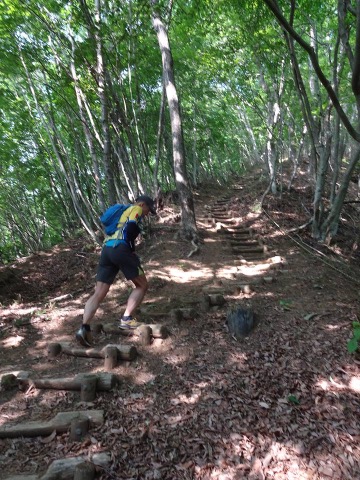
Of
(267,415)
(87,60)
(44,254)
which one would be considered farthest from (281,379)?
(44,254)

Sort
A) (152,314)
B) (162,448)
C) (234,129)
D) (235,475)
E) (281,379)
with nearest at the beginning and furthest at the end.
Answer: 1. (235,475)
2. (162,448)
3. (281,379)
4. (152,314)
5. (234,129)

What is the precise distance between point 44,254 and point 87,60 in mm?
8177

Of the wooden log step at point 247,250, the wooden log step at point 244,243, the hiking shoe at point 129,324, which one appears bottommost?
the wooden log step at point 247,250

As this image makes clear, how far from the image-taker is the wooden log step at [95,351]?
3.50m

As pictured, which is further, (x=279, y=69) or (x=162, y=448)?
(x=279, y=69)

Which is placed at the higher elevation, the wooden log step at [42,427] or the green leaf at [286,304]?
the wooden log step at [42,427]

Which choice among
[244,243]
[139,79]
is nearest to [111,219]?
[244,243]

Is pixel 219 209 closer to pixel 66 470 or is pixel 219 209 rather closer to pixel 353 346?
pixel 353 346

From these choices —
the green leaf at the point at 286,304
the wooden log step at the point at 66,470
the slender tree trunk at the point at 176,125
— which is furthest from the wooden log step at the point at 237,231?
the wooden log step at the point at 66,470

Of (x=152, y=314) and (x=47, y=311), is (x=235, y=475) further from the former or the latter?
(x=47, y=311)

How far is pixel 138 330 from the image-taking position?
158 inches

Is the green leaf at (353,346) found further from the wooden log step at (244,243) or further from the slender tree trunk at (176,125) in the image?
the wooden log step at (244,243)

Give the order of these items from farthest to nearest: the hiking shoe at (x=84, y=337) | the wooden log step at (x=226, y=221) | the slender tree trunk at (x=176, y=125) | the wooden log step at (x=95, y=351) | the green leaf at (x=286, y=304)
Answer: the wooden log step at (x=226, y=221) < the slender tree trunk at (x=176, y=125) < the green leaf at (x=286, y=304) < the hiking shoe at (x=84, y=337) < the wooden log step at (x=95, y=351)

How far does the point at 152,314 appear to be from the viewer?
4547 mm
